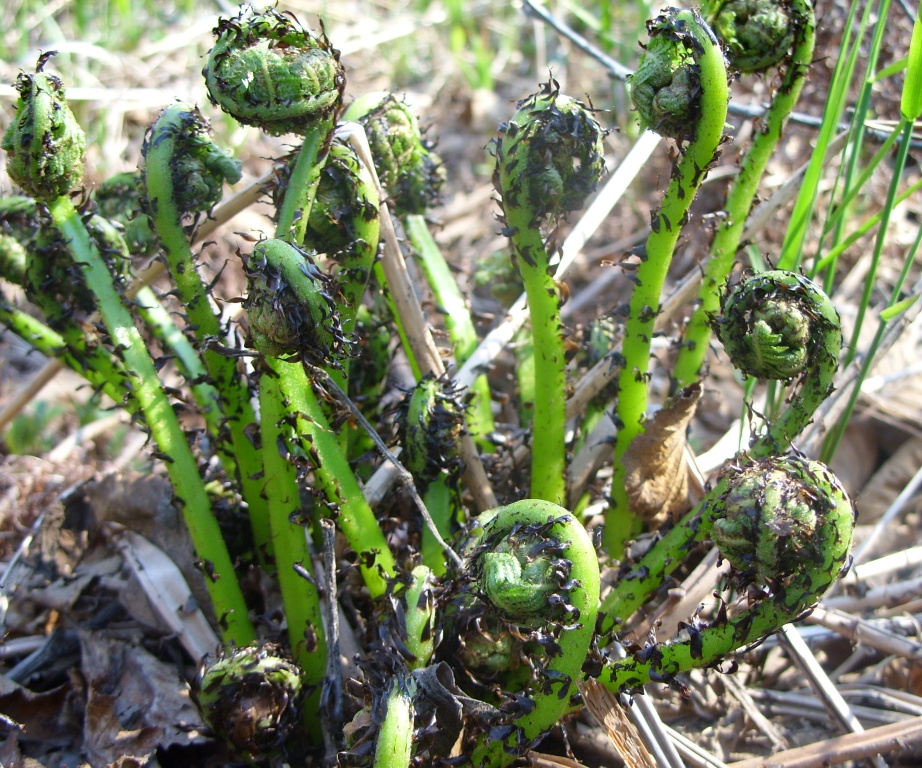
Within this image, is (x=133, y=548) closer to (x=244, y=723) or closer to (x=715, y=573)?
(x=244, y=723)

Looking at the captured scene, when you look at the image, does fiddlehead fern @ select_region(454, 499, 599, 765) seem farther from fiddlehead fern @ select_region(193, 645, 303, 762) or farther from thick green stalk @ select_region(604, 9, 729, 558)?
thick green stalk @ select_region(604, 9, 729, 558)

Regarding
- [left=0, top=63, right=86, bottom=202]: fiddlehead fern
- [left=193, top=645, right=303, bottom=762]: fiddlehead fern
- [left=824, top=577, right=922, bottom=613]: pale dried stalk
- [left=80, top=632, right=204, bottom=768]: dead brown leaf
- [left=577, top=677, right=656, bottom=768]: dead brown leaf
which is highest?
[left=0, top=63, right=86, bottom=202]: fiddlehead fern

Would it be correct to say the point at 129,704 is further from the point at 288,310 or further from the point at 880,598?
the point at 880,598

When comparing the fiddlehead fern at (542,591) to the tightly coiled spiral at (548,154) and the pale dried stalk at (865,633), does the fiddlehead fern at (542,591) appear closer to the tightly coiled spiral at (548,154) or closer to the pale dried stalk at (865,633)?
the tightly coiled spiral at (548,154)

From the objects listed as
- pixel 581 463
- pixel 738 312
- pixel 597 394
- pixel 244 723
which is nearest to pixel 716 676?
pixel 581 463

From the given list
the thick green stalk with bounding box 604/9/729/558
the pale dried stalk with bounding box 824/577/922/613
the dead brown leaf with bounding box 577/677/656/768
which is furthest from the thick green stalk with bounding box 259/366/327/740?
the pale dried stalk with bounding box 824/577/922/613

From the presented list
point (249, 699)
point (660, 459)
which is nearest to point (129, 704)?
point (249, 699)

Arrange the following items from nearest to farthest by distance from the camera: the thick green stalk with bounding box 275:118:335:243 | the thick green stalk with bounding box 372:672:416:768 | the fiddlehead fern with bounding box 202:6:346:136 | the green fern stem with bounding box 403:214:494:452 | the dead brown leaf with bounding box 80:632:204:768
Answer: the thick green stalk with bounding box 372:672:416:768
the fiddlehead fern with bounding box 202:6:346:136
the thick green stalk with bounding box 275:118:335:243
the dead brown leaf with bounding box 80:632:204:768
the green fern stem with bounding box 403:214:494:452
